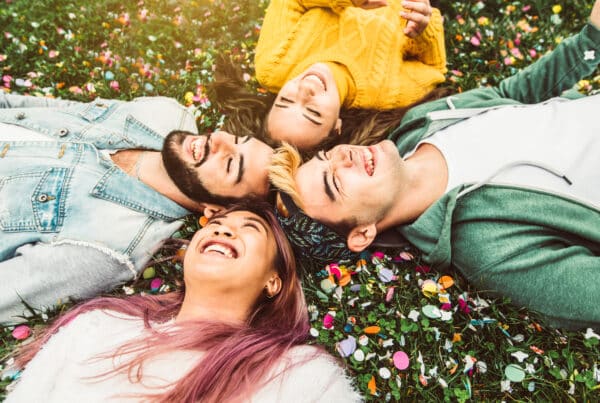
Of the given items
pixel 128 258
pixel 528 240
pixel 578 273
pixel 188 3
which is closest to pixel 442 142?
pixel 528 240

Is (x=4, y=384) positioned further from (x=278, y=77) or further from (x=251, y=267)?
(x=278, y=77)

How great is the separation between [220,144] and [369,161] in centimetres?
121

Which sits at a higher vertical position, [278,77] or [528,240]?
[278,77]

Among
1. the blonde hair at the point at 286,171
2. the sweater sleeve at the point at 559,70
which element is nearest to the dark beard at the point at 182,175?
the blonde hair at the point at 286,171

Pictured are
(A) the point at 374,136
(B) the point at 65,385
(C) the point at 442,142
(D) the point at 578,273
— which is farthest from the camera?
(A) the point at 374,136

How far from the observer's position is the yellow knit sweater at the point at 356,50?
12.5 ft

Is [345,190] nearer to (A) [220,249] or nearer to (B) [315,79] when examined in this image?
(A) [220,249]

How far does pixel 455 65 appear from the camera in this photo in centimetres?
440

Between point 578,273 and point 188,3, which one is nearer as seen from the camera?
point 578,273

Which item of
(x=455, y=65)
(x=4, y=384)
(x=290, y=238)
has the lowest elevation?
(x=4, y=384)

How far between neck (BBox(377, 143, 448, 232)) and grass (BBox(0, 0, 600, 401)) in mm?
369

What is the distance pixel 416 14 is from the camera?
3.45 meters

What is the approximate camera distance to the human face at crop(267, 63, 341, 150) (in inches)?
134

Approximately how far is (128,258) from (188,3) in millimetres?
3351
